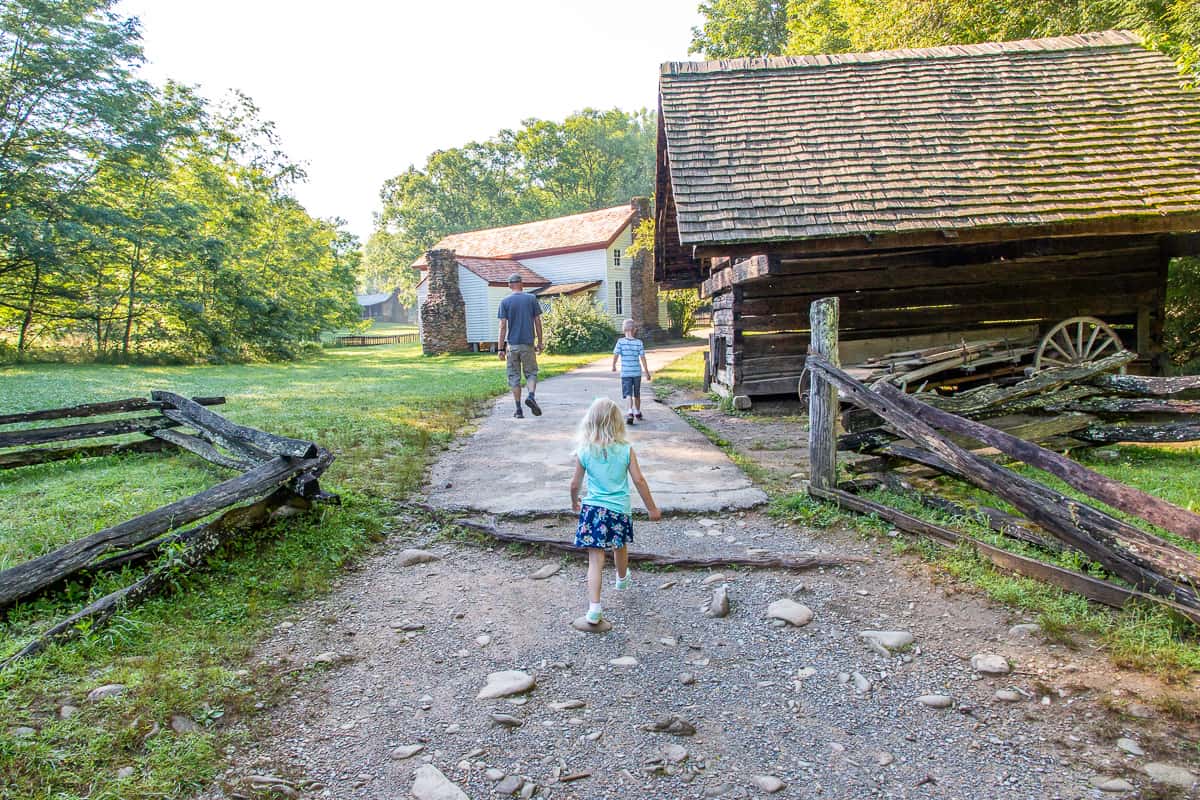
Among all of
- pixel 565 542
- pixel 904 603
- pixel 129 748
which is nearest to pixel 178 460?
pixel 565 542

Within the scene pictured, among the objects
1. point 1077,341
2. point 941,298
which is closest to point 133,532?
point 941,298

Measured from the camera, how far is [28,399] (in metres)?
11.3

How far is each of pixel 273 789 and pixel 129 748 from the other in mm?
646

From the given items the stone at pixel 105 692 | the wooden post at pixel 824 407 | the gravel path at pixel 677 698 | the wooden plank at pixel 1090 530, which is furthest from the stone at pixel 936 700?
the stone at pixel 105 692

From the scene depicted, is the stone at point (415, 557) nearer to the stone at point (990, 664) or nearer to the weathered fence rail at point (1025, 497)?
the weathered fence rail at point (1025, 497)

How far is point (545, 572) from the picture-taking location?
4441 millimetres

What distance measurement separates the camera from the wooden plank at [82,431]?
260 inches

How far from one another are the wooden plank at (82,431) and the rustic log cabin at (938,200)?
6.96m

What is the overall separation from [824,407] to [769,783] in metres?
3.64

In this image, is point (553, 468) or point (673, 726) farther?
point (553, 468)

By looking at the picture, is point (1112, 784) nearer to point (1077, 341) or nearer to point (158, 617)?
point (158, 617)

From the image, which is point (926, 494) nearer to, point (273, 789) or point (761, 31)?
point (273, 789)

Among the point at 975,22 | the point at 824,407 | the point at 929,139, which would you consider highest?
the point at 975,22

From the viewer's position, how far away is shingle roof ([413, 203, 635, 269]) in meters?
35.7
